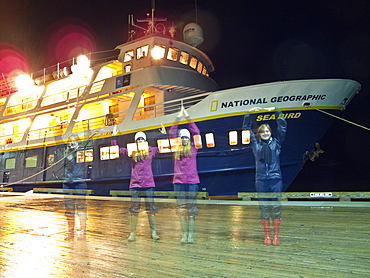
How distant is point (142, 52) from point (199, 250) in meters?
11.1

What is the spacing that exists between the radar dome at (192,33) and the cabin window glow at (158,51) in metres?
2.04

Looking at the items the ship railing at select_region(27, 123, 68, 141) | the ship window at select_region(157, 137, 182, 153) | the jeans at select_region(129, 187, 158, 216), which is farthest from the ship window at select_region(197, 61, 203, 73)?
the jeans at select_region(129, 187, 158, 216)

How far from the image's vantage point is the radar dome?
47.6 feet

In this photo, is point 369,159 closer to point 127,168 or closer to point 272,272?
point 127,168

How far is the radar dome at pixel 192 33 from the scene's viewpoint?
1451 centimetres

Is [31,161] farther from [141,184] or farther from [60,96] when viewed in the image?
[141,184]

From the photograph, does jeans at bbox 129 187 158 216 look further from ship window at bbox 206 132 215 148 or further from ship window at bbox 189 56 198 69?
ship window at bbox 189 56 198 69

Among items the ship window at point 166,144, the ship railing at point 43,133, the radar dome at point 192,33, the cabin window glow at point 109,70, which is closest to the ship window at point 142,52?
the cabin window glow at point 109,70

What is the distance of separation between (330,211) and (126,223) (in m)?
4.21

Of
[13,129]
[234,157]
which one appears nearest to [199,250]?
[234,157]

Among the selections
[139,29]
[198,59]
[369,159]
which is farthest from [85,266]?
[369,159]

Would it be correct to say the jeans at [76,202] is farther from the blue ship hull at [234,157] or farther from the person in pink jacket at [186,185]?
the blue ship hull at [234,157]

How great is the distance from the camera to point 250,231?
4.63 metres

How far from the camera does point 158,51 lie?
1314 centimetres
